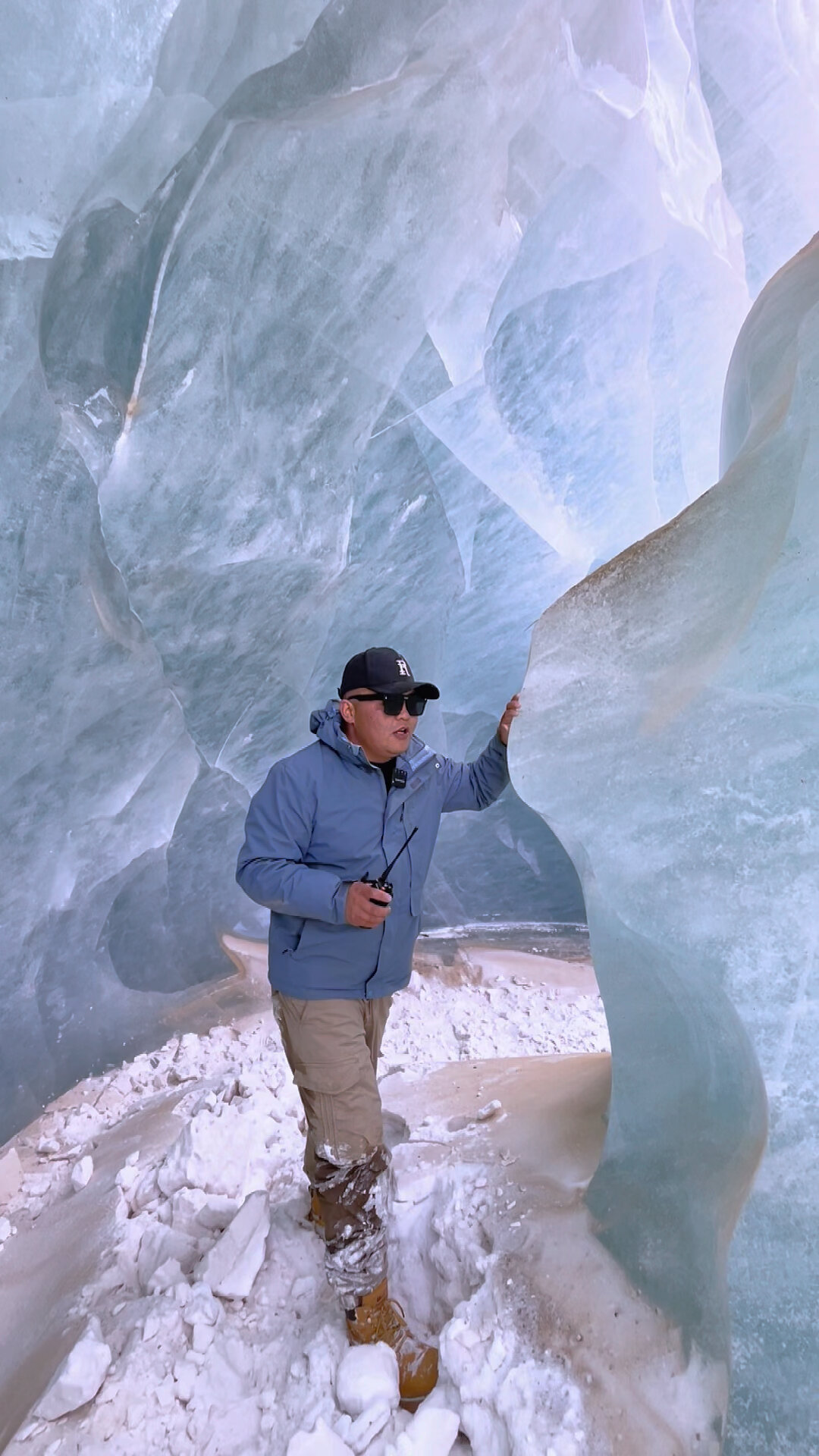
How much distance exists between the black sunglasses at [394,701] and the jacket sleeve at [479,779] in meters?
0.28

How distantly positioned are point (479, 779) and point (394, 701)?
0.40 meters

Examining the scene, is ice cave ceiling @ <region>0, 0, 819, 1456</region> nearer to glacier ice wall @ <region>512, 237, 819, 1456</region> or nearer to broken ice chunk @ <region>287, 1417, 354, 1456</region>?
glacier ice wall @ <region>512, 237, 819, 1456</region>

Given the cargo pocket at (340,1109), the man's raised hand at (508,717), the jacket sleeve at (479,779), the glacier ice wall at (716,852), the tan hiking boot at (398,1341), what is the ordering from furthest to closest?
1. the jacket sleeve at (479,779)
2. the man's raised hand at (508,717)
3. the cargo pocket at (340,1109)
4. the tan hiking boot at (398,1341)
5. the glacier ice wall at (716,852)

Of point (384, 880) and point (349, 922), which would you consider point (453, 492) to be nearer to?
point (384, 880)

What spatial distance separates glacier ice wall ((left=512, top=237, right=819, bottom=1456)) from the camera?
55.6 inches

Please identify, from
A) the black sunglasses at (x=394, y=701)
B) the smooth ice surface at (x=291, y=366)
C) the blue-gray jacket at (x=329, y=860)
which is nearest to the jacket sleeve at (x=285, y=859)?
the blue-gray jacket at (x=329, y=860)

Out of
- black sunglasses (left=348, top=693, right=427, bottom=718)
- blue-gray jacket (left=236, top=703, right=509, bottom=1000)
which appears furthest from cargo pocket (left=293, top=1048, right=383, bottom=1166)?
black sunglasses (left=348, top=693, right=427, bottom=718)

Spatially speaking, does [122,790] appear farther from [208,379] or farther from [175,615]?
[208,379]

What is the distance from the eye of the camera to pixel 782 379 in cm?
174

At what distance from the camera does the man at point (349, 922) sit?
1.72 meters

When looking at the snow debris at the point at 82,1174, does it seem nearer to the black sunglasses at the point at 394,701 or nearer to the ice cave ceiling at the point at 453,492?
the ice cave ceiling at the point at 453,492

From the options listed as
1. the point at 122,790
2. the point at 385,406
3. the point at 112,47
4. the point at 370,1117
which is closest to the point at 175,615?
the point at 122,790

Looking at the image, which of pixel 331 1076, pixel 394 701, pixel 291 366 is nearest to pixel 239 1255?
pixel 331 1076

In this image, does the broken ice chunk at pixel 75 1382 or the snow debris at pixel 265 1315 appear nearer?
the snow debris at pixel 265 1315
